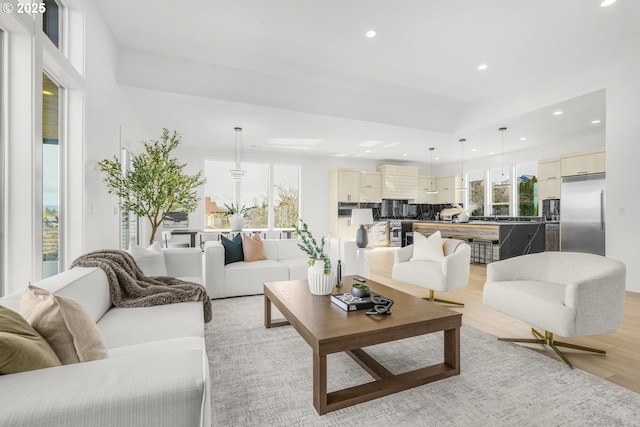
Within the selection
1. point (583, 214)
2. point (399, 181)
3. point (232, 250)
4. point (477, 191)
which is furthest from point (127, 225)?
point (477, 191)

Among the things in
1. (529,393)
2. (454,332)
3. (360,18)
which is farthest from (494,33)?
(529,393)

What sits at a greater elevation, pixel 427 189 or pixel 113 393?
pixel 427 189

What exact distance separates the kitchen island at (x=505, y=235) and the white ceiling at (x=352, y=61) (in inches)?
72.4

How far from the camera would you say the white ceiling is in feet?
10.6

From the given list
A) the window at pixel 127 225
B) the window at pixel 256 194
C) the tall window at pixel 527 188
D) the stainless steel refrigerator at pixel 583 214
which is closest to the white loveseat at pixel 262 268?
the window at pixel 127 225

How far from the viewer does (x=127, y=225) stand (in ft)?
17.1

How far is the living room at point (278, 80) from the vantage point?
196cm

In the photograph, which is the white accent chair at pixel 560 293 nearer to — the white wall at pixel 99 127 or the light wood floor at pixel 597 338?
the light wood floor at pixel 597 338

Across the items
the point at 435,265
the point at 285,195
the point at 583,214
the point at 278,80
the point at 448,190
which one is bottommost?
the point at 435,265

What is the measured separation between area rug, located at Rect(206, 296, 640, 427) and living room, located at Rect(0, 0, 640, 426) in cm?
150

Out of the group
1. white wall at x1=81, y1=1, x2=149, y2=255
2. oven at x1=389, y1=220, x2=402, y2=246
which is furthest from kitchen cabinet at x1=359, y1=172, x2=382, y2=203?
white wall at x1=81, y1=1, x2=149, y2=255

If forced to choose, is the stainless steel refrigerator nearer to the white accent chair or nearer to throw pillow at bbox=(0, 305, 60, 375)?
the white accent chair

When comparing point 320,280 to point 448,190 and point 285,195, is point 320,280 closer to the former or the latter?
point 285,195

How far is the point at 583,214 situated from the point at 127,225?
25.7 ft
